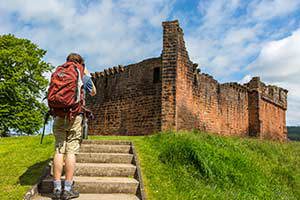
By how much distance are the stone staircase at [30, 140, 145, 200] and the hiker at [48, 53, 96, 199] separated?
1.92 feet

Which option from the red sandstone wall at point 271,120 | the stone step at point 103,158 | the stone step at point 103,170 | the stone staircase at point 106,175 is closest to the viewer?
the stone staircase at point 106,175

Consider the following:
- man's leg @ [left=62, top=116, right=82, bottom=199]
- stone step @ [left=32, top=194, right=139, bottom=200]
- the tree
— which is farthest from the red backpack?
the tree

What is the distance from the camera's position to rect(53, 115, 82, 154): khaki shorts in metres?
5.05

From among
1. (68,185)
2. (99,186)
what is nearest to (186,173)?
(99,186)

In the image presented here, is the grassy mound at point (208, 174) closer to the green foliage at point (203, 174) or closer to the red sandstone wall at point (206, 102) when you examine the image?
the green foliage at point (203, 174)

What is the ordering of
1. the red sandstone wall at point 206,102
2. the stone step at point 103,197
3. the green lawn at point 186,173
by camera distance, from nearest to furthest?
the stone step at point 103,197 → the green lawn at point 186,173 → the red sandstone wall at point 206,102

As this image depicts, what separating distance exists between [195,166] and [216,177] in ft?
1.82

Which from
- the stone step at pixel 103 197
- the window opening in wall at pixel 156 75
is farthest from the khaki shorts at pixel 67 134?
the window opening in wall at pixel 156 75

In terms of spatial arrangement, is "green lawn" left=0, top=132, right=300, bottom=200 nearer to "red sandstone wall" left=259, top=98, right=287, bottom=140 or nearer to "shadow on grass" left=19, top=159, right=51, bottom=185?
"shadow on grass" left=19, top=159, right=51, bottom=185

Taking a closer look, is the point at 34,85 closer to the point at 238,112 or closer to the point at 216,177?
the point at 238,112

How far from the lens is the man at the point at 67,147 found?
193 inches

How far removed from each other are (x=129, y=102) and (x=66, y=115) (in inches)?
424

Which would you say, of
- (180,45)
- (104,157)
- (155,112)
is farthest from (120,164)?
(180,45)

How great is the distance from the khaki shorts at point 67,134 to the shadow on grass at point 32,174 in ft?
4.27
